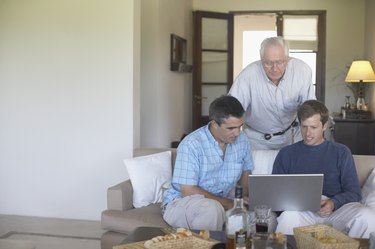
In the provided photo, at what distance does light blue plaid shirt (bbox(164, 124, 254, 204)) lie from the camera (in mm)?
2812

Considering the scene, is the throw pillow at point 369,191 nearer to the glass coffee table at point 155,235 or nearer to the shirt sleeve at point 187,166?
the glass coffee table at point 155,235

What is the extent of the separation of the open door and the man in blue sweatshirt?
173 inches

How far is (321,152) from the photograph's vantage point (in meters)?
2.93

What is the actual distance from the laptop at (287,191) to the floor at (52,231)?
68.0 inches

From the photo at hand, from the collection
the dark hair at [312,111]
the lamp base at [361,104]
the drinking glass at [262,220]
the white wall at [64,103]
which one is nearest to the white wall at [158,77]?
the white wall at [64,103]

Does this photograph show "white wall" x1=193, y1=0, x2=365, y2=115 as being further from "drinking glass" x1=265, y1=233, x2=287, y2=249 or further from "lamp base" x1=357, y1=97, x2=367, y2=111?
"drinking glass" x1=265, y1=233, x2=287, y2=249

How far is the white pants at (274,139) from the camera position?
3484 millimetres

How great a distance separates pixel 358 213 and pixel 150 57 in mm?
3446

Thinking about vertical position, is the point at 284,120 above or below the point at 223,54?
below

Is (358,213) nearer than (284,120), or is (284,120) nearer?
(358,213)

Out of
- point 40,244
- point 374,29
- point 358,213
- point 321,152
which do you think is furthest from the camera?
point 374,29

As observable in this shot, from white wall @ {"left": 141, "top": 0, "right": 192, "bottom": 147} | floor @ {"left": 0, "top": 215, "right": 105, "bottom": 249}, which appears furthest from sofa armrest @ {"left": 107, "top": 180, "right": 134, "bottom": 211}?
white wall @ {"left": 141, "top": 0, "right": 192, "bottom": 147}

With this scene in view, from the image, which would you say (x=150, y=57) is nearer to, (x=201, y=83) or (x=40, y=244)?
(x=201, y=83)

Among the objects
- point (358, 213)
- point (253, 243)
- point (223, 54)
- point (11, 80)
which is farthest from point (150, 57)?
point (253, 243)
